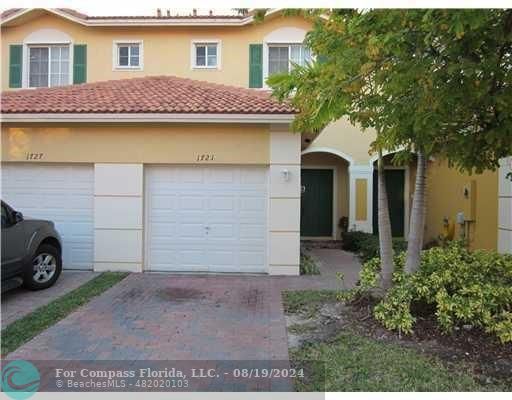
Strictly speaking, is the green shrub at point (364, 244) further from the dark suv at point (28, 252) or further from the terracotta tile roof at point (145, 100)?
the dark suv at point (28, 252)

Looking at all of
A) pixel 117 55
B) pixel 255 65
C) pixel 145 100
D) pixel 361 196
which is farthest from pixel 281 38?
pixel 145 100

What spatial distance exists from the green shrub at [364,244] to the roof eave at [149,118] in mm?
4495

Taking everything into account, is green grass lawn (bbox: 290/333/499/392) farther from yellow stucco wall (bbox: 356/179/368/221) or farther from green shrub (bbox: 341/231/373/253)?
yellow stucco wall (bbox: 356/179/368/221)

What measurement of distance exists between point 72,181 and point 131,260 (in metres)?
2.21

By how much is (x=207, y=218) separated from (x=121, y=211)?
73.2 inches

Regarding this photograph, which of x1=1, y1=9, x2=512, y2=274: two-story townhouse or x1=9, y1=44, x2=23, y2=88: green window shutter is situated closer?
x1=1, y1=9, x2=512, y2=274: two-story townhouse

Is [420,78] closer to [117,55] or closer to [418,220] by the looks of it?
[418,220]

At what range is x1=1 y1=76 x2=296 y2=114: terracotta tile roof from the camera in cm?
866

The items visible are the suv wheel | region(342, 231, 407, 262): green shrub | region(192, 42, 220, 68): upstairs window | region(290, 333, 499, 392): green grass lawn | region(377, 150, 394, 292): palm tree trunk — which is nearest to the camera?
region(290, 333, 499, 392): green grass lawn

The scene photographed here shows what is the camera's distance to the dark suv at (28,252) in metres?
6.78

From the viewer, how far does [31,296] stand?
7121mm

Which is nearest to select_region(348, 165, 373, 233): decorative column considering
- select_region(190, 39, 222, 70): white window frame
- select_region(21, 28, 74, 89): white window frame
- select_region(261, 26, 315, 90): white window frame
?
select_region(261, 26, 315, 90): white window frame

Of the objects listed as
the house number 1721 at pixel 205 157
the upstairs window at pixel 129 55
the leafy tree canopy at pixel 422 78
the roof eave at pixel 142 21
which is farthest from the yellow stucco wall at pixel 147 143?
the roof eave at pixel 142 21

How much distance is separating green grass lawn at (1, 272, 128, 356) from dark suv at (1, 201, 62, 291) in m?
0.69
